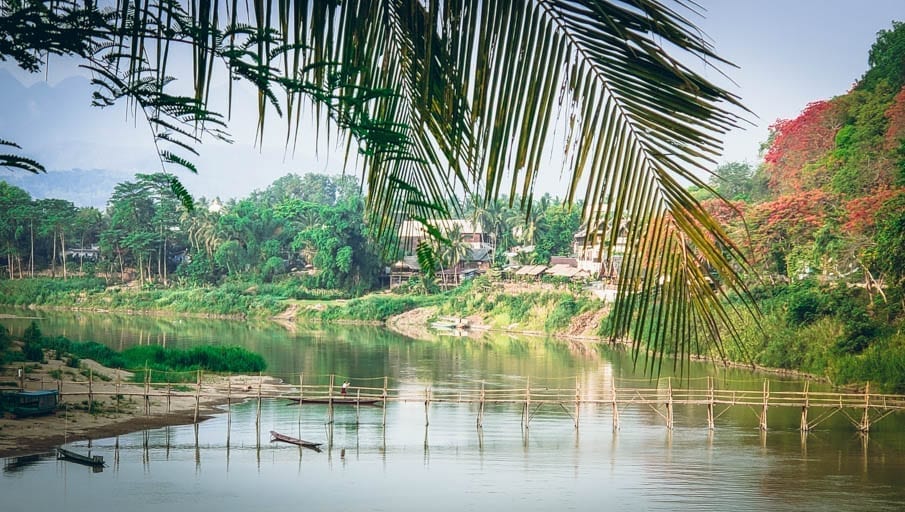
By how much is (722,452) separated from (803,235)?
12.1 m

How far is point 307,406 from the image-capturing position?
2134 centimetres

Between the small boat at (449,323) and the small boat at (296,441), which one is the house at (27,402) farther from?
the small boat at (449,323)

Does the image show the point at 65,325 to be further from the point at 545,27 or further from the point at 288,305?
the point at 545,27

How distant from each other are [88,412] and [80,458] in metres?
3.65

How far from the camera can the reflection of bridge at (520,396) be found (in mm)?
18281

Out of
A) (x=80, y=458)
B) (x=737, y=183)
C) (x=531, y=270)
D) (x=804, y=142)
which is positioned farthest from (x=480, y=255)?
(x=80, y=458)

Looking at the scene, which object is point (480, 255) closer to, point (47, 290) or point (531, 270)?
point (531, 270)

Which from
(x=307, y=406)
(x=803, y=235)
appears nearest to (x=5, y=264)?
(x=307, y=406)

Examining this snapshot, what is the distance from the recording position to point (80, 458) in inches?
573

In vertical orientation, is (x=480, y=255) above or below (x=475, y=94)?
above

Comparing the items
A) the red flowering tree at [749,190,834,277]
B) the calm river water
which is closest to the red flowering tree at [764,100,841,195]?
the red flowering tree at [749,190,834,277]

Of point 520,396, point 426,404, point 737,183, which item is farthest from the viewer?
point 737,183

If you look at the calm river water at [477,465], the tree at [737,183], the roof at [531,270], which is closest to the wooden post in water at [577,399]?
the calm river water at [477,465]

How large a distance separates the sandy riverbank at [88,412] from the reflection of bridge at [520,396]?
87 millimetres
